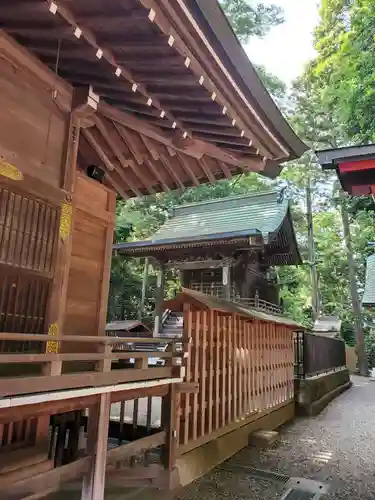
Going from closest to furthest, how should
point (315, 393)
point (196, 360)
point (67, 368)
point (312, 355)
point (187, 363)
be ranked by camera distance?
point (67, 368)
point (187, 363)
point (196, 360)
point (315, 393)
point (312, 355)

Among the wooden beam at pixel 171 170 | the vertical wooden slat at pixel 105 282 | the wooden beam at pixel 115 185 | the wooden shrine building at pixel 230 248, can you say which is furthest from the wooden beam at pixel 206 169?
the wooden shrine building at pixel 230 248

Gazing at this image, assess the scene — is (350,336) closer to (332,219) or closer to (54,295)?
(332,219)

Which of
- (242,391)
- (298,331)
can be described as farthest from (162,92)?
(298,331)

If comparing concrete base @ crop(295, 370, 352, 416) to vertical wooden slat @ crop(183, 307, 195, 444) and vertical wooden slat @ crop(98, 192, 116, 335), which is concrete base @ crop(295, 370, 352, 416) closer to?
vertical wooden slat @ crop(183, 307, 195, 444)

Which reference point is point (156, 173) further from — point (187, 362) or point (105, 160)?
point (187, 362)

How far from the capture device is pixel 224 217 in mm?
18328

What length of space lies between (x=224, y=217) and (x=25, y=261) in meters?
15.7

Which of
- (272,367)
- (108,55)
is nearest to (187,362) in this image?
(108,55)

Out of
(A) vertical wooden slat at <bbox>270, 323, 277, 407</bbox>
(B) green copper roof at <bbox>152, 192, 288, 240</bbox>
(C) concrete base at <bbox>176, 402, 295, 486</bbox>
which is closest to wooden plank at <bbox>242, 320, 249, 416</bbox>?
(C) concrete base at <bbox>176, 402, 295, 486</bbox>

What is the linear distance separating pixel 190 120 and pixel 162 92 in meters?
0.52

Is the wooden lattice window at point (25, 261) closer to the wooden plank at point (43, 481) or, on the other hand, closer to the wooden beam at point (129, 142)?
the wooden plank at point (43, 481)

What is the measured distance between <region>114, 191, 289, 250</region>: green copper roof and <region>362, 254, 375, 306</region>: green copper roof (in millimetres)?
4421

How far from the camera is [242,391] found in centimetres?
634

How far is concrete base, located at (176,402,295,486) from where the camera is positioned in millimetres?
4461
